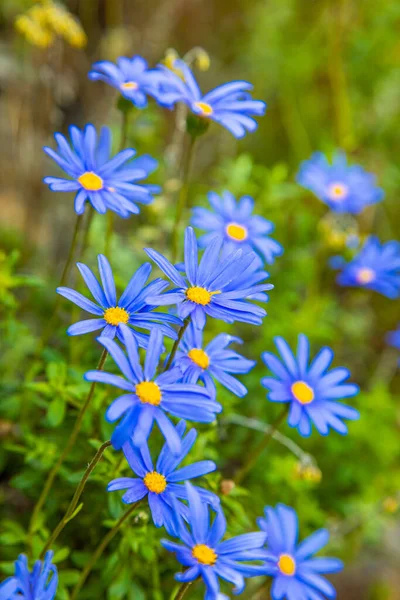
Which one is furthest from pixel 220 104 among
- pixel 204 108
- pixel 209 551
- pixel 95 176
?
pixel 209 551

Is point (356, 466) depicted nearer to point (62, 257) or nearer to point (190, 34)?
point (62, 257)

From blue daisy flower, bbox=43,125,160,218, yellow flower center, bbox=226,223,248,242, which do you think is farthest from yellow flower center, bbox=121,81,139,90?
yellow flower center, bbox=226,223,248,242

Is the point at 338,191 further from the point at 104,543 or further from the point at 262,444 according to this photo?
the point at 104,543

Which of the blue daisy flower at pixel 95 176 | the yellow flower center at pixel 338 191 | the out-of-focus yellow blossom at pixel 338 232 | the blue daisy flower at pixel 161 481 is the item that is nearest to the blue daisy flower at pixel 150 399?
the blue daisy flower at pixel 161 481

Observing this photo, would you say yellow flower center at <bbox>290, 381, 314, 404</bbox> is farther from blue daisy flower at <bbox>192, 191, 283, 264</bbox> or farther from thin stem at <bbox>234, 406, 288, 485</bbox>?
blue daisy flower at <bbox>192, 191, 283, 264</bbox>

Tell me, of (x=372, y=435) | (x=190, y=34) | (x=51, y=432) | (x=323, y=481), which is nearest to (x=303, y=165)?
(x=372, y=435)

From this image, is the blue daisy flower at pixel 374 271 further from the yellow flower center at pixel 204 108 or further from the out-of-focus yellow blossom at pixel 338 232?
the yellow flower center at pixel 204 108

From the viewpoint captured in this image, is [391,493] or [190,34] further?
[190,34]
